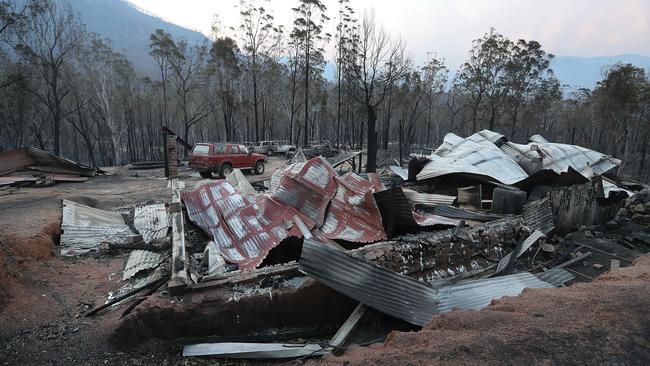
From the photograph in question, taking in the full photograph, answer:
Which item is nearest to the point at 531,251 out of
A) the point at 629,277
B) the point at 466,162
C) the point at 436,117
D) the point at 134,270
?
the point at 629,277

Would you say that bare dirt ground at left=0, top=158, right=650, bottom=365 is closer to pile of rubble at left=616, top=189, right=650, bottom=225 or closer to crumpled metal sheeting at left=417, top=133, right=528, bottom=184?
crumpled metal sheeting at left=417, top=133, right=528, bottom=184

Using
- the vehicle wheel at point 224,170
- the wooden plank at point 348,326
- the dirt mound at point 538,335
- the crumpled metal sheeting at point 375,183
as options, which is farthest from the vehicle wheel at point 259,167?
the dirt mound at point 538,335

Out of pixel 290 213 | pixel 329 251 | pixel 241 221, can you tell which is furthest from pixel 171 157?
pixel 329 251

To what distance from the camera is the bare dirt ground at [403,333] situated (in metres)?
2.80

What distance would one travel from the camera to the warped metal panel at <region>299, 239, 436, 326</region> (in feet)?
14.9

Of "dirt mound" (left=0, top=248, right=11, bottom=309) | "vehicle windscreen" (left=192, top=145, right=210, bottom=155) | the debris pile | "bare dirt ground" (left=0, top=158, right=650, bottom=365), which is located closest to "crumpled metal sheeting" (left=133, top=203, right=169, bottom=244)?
"bare dirt ground" (left=0, top=158, right=650, bottom=365)

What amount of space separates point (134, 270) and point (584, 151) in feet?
67.4

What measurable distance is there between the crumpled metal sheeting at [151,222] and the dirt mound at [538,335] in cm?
609

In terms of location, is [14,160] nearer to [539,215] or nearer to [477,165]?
[477,165]

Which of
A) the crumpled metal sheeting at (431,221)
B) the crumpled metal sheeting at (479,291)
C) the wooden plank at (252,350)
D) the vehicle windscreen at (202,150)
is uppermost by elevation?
the vehicle windscreen at (202,150)

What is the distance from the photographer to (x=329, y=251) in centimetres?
462

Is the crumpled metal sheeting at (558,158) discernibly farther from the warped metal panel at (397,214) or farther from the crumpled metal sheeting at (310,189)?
the crumpled metal sheeting at (310,189)

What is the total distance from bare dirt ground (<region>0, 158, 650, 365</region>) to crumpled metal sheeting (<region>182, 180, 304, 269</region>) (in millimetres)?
1762

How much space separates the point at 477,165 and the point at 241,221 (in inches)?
354
